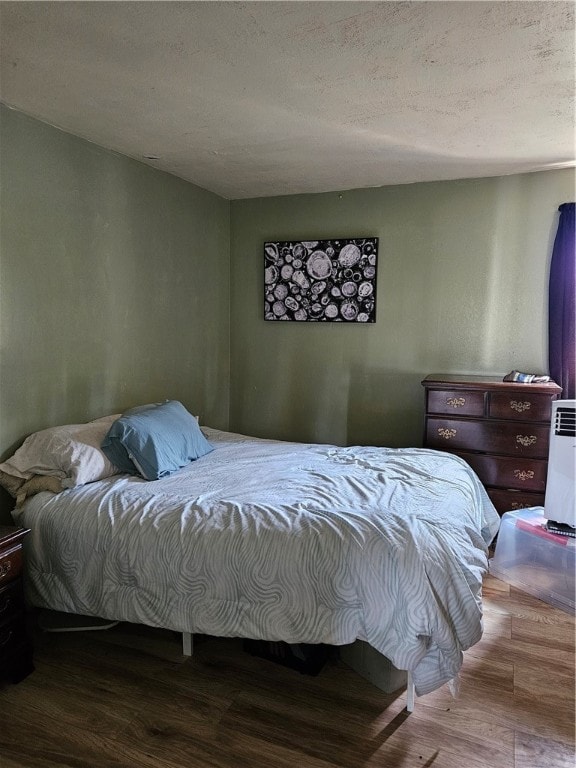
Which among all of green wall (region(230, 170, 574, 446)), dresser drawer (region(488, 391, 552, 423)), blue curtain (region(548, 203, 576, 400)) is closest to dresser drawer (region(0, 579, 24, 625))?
green wall (region(230, 170, 574, 446))

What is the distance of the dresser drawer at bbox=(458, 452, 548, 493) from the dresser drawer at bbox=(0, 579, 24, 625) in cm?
254

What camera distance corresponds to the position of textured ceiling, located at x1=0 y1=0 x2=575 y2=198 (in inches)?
68.8

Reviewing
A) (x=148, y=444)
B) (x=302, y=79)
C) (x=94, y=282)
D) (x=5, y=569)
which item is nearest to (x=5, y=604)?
(x=5, y=569)

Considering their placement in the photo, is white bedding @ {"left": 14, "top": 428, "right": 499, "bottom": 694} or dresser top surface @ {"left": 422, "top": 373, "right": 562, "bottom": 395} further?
dresser top surface @ {"left": 422, "top": 373, "right": 562, "bottom": 395}

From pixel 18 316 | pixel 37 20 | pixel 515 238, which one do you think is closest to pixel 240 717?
pixel 18 316

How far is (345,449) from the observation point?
3.32m

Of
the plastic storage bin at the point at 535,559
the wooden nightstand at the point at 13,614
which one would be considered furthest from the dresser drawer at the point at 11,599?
the plastic storage bin at the point at 535,559

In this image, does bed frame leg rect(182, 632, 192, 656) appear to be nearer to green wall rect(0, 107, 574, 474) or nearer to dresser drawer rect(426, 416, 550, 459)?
green wall rect(0, 107, 574, 474)

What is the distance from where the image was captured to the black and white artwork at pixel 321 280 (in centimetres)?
401

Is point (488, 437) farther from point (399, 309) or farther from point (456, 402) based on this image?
point (399, 309)

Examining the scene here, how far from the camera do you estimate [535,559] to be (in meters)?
2.89

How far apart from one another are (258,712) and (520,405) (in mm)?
2280

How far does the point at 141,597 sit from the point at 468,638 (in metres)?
1.22

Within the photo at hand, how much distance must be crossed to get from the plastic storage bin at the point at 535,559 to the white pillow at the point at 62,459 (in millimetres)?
2168
